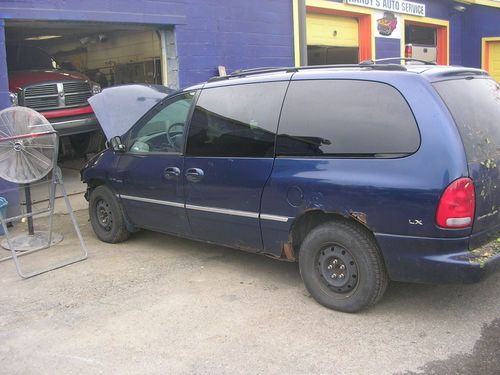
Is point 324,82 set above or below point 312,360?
above

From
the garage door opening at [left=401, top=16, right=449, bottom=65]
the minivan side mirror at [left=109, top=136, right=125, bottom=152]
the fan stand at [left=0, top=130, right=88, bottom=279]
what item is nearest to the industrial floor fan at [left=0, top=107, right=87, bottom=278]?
the fan stand at [left=0, top=130, right=88, bottom=279]

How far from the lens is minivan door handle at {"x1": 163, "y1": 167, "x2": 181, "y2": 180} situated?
484 cm

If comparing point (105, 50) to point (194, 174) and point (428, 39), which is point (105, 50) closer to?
point (194, 174)

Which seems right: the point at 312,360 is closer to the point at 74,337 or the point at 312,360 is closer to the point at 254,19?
the point at 74,337

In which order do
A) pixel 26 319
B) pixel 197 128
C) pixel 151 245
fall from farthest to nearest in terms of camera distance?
pixel 151 245, pixel 197 128, pixel 26 319

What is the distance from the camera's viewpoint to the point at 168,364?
3.32 metres

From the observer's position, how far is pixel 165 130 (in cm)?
515

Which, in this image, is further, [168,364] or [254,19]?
[254,19]

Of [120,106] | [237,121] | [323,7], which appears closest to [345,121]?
[237,121]

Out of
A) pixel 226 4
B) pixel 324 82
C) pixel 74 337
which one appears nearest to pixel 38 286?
pixel 74 337

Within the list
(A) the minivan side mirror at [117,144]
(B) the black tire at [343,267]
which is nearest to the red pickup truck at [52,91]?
(A) the minivan side mirror at [117,144]

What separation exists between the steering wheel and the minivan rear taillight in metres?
2.50

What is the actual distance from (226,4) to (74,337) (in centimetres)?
749

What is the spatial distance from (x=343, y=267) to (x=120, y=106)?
3.42m
